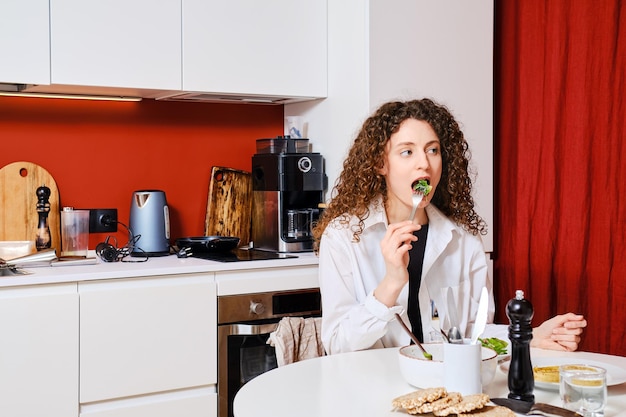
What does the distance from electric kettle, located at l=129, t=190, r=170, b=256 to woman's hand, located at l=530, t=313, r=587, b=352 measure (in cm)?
161

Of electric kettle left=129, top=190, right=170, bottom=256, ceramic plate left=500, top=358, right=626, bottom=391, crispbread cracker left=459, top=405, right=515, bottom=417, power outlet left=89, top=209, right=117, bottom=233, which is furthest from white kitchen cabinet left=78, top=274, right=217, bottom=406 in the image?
crispbread cracker left=459, top=405, right=515, bottom=417

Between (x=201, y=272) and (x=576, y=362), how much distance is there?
1.42m

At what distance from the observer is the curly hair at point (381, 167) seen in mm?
2279

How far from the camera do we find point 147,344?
8.82ft

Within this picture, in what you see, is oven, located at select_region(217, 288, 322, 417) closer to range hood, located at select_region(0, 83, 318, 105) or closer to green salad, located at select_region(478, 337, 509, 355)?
range hood, located at select_region(0, 83, 318, 105)

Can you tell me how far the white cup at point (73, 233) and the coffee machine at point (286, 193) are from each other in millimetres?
717

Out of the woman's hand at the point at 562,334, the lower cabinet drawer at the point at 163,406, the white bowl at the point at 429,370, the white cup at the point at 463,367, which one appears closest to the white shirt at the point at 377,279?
the woman's hand at the point at 562,334

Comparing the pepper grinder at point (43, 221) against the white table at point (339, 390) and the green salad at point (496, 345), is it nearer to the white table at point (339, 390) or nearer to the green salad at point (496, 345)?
the white table at point (339, 390)

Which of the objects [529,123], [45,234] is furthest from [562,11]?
[45,234]

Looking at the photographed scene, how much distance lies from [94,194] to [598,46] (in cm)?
200

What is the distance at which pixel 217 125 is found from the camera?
350 centimetres

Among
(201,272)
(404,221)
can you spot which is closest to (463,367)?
(404,221)

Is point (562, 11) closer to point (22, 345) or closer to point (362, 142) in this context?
point (362, 142)

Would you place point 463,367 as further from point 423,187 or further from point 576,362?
point 423,187
